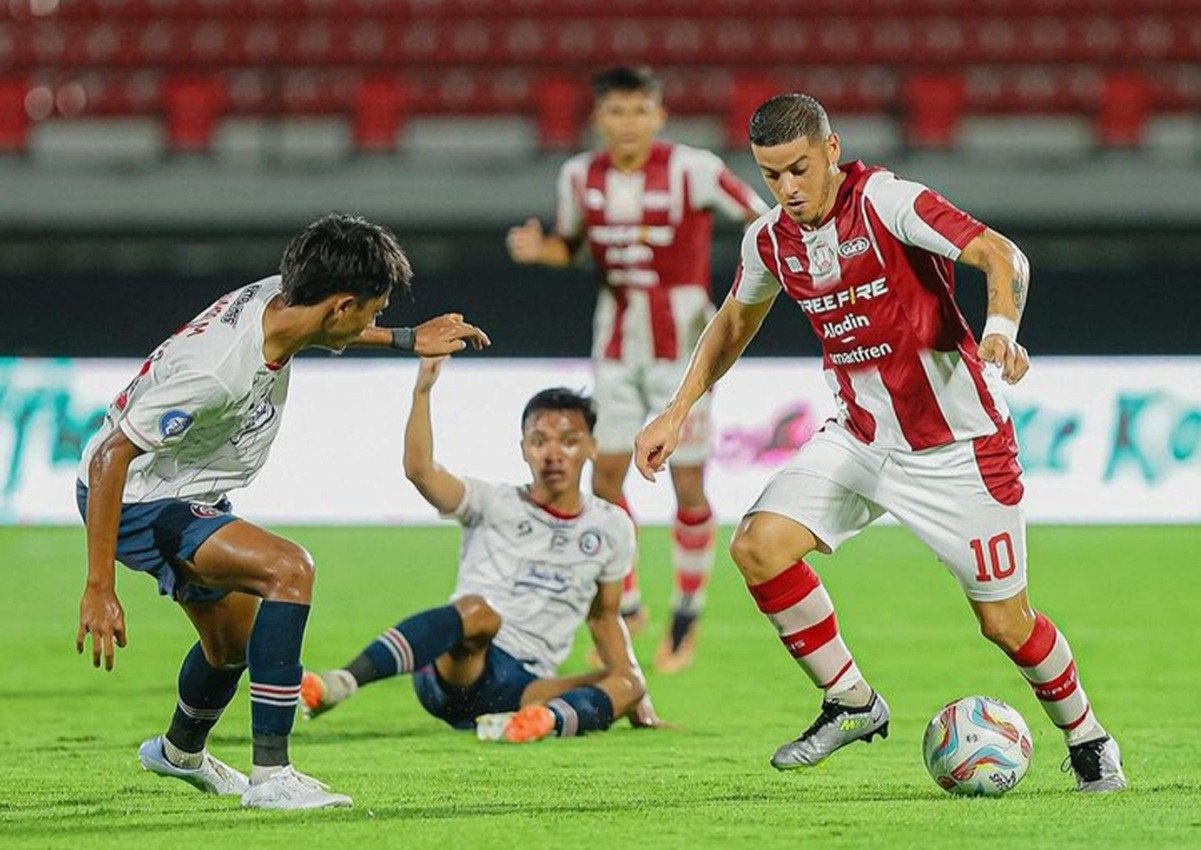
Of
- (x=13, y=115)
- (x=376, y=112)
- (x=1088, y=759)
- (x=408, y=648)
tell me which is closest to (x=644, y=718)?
(x=408, y=648)

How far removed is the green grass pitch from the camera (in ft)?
14.5

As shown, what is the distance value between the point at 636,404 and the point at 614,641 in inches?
87.5

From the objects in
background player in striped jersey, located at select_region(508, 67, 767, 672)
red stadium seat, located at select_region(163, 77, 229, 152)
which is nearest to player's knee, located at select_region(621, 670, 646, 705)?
background player in striped jersey, located at select_region(508, 67, 767, 672)

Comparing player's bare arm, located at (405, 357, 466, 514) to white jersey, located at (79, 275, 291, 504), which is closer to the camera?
white jersey, located at (79, 275, 291, 504)

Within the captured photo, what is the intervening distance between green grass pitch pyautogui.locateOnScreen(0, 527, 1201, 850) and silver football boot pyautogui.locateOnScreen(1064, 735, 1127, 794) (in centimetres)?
7

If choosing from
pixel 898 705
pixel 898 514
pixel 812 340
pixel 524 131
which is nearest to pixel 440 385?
pixel 812 340

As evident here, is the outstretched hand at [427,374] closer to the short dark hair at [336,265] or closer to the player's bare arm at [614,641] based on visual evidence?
the player's bare arm at [614,641]

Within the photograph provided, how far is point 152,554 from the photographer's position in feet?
15.8

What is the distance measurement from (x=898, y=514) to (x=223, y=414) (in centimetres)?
166

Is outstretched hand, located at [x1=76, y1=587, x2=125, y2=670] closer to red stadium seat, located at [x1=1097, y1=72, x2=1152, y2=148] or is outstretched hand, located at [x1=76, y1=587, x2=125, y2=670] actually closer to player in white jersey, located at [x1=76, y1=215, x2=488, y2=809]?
player in white jersey, located at [x1=76, y1=215, x2=488, y2=809]

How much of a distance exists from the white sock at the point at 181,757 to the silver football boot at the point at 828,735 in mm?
1442

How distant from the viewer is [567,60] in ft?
53.3

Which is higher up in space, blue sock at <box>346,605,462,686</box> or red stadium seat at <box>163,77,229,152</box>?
red stadium seat at <box>163,77,229,152</box>

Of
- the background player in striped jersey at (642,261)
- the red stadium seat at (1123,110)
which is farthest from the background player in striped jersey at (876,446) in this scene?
the red stadium seat at (1123,110)
